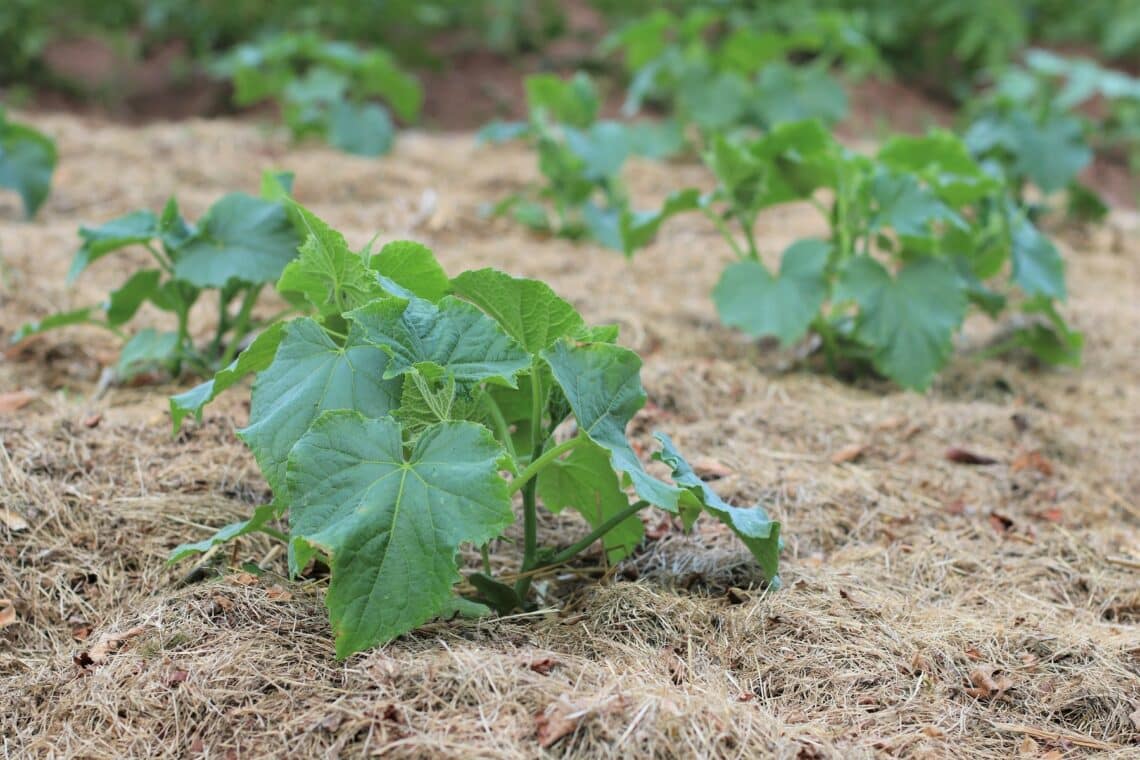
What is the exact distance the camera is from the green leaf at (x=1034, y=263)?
3123 mm

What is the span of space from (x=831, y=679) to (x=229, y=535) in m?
0.99

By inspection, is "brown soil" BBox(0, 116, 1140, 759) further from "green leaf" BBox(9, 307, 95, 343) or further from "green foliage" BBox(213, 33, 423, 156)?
"green foliage" BBox(213, 33, 423, 156)

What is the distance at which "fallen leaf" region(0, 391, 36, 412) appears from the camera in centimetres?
244

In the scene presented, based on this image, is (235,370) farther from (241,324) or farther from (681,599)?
(241,324)

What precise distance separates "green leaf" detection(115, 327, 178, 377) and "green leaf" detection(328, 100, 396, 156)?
2488mm

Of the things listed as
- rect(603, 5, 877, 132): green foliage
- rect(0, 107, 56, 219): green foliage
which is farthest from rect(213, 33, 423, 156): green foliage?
rect(0, 107, 56, 219): green foliage

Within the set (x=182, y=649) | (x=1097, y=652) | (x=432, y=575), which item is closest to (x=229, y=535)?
(x=182, y=649)

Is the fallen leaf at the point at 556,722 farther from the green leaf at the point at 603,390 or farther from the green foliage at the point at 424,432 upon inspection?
the green leaf at the point at 603,390

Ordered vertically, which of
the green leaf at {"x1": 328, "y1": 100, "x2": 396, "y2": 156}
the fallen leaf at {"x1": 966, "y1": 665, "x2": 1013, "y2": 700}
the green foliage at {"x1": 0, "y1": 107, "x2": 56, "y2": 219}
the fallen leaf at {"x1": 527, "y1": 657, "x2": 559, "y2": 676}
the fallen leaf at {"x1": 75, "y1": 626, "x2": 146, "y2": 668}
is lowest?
the green leaf at {"x1": 328, "y1": 100, "x2": 396, "y2": 156}

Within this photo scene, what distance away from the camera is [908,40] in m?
7.10

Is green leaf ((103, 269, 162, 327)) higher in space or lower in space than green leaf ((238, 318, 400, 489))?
lower

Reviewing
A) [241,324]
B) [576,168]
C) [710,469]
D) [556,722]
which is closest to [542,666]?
[556,722]

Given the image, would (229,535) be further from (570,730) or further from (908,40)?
(908,40)

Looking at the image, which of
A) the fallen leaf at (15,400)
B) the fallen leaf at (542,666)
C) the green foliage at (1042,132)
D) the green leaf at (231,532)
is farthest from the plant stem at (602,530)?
the green foliage at (1042,132)
